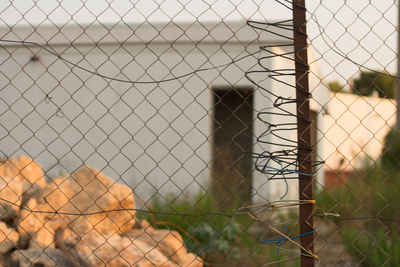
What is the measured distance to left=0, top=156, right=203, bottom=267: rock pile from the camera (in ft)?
11.1

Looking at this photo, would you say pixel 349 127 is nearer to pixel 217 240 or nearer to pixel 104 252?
pixel 217 240

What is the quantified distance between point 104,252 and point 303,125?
5.21ft

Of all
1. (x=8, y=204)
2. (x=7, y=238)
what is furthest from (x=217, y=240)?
(x=7, y=238)

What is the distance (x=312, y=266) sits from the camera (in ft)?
8.07

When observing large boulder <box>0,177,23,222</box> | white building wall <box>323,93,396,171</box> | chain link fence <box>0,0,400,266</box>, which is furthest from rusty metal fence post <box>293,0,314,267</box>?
white building wall <box>323,93,396,171</box>

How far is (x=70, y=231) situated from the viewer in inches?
149

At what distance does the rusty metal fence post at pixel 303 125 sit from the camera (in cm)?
242

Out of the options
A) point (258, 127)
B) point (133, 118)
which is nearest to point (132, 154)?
point (133, 118)

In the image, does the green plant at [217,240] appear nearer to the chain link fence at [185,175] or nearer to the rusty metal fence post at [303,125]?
the chain link fence at [185,175]

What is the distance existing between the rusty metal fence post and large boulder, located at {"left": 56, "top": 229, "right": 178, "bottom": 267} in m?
1.15

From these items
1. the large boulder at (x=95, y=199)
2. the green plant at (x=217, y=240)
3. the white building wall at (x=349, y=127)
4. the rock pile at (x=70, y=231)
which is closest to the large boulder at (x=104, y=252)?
the rock pile at (x=70, y=231)

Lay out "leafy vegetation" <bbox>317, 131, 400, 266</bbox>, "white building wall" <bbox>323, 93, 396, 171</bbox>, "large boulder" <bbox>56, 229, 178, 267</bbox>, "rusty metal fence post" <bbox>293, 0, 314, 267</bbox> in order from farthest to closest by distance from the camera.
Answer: "white building wall" <bbox>323, 93, 396, 171</bbox>
"leafy vegetation" <bbox>317, 131, 400, 266</bbox>
"large boulder" <bbox>56, 229, 178, 267</bbox>
"rusty metal fence post" <bbox>293, 0, 314, 267</bbox>

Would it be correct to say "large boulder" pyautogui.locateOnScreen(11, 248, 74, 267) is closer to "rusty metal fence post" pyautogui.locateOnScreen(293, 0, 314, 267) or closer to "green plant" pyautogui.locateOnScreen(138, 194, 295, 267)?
"green plant" pyautogui.locateOnScreen(138, 194, 295, 267)

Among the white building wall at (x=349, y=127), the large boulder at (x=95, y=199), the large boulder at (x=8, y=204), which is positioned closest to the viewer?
the large boulder at (x=8, y=204)
